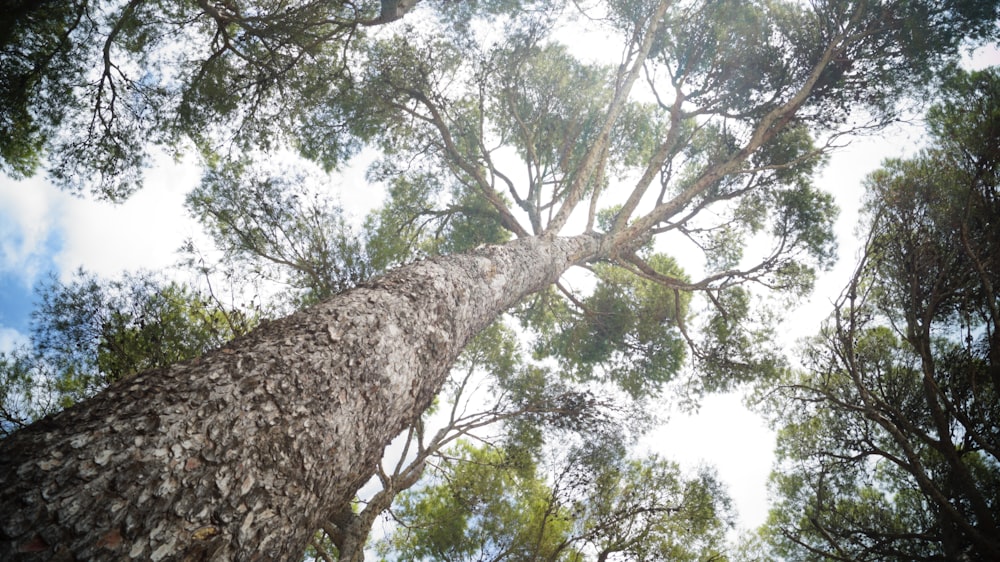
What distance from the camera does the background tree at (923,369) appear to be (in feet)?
12.4

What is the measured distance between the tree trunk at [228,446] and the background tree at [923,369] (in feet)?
11.1

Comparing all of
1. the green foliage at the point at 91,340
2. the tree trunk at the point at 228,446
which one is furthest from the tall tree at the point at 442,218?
the green foliage at the point at 91,340

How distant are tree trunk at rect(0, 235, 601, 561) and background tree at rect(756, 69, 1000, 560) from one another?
3.38m

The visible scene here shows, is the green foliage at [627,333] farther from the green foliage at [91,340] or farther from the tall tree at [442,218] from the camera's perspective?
the green foliage at [91,340]

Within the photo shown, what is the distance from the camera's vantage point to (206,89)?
5328mm

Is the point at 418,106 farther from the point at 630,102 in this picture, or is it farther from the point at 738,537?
the point at 738,537

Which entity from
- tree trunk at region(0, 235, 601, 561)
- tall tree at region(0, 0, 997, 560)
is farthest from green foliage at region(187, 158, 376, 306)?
tree trunk at region(0, 235, 601, 561)

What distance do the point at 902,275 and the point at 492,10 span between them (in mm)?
6183

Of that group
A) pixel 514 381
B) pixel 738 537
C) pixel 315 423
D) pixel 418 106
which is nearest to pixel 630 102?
pixel 418 106

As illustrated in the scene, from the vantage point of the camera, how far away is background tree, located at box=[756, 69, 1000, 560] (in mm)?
3787

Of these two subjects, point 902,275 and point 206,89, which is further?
point 206,89

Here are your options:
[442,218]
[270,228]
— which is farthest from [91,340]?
[442,218]

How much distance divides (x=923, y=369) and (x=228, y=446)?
5.06 meters

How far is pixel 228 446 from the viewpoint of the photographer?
1132mm
